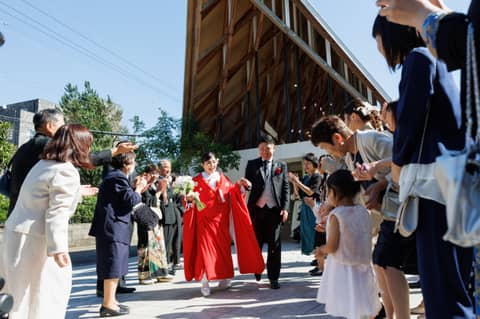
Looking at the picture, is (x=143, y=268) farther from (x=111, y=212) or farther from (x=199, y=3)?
(x=199, y=3)

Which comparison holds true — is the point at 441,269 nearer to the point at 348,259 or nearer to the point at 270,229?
the point at 348,259

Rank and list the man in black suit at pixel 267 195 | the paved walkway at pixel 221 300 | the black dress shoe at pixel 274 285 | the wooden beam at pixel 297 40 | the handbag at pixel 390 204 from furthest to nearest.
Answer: the wooden beam at pixel 297 40
the man in black suit at pixel 267 195
the black dress shoe at pixel 274 285
the paved walkway at pixel 221 300
the handbag at pixel 390 204

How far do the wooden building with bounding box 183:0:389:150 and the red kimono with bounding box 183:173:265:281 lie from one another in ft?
28.8

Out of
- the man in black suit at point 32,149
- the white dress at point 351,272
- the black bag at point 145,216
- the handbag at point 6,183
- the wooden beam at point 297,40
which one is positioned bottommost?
the white dress at point 351,272

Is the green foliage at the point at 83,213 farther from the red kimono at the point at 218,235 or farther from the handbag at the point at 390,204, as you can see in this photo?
the handbag at the point at 390,204

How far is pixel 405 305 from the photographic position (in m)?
2.20

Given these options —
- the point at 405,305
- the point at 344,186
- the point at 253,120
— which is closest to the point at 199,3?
the point at 253,120

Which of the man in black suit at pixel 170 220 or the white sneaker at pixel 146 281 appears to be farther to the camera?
the man in black suit at pixel 170 220

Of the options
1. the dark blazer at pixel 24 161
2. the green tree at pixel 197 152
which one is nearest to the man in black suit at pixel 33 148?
the dark blazer at pixel 24 161

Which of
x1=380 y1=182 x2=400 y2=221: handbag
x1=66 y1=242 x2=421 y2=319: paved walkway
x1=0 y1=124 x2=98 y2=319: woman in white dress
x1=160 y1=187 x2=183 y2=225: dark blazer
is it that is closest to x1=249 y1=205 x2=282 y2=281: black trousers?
x1=66 y1=242 x2=421 y2=319: paved walkway

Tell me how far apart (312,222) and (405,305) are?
458 cm

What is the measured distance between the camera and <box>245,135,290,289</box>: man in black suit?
529 centimetres

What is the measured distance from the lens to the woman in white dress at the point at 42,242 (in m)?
2.34

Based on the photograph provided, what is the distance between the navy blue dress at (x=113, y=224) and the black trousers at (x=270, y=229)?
1.87 meters
